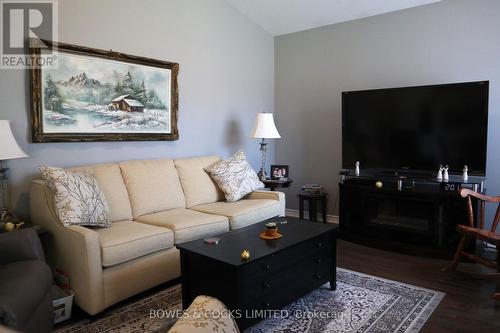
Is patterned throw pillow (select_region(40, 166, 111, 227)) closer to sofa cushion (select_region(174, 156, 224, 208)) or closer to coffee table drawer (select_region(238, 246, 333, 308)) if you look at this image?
sofa cushion (select_region(174, 156, 224, 208))

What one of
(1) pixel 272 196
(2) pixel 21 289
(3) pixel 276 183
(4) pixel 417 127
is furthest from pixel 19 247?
(4) pixel 417 127

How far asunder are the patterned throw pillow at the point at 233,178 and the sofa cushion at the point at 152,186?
16.9 inches

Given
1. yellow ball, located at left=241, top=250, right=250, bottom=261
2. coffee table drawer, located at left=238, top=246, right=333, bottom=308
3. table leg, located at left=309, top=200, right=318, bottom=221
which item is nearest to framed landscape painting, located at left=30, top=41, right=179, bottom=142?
table leg, located at left=309, top=200, right=318, bottom=221

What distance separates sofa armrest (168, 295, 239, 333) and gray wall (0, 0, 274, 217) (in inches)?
99.6

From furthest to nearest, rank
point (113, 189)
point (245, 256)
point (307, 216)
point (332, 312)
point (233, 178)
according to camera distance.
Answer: point (307, 216), point (233, 178), point (113, 189), point (332, 312), point (245, 256)

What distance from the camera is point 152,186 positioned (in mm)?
3379

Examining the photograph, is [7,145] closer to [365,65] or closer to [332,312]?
[332,312]

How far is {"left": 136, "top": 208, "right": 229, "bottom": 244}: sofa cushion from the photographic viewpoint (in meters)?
2.88

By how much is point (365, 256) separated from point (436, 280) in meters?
0.73

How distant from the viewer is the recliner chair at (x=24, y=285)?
166 centimetres

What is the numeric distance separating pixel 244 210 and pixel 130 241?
1.17 meters

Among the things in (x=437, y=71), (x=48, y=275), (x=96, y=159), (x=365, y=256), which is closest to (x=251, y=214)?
(x=365, y=256)

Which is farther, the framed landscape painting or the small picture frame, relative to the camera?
the small picture frame

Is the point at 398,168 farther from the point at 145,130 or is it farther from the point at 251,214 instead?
the point at 145,130
